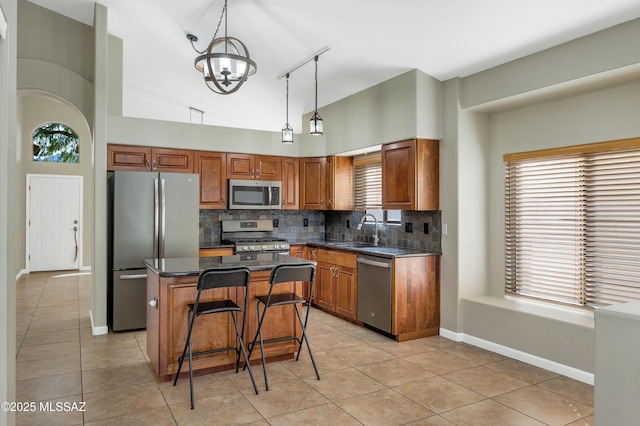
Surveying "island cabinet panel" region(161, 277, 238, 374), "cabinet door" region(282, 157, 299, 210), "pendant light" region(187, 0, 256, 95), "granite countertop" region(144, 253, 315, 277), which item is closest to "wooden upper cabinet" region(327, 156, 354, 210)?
"cabinet door" region(282, 157, 299, 210)

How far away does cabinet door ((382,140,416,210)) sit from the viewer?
4398 millimetres

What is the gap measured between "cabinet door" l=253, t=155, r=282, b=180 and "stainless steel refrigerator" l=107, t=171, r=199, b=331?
1223 mm

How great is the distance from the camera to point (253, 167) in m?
5.77

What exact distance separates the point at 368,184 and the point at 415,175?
1.39 metres

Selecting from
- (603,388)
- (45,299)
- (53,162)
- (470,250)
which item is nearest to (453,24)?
(470,250)

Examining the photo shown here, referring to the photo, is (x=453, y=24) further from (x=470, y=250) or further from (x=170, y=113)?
(x=170, y=113)

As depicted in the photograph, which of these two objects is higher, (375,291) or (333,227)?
(333,227)

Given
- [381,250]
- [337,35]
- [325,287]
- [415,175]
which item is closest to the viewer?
[337,35]

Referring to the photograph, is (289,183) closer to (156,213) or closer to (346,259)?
(346,259)

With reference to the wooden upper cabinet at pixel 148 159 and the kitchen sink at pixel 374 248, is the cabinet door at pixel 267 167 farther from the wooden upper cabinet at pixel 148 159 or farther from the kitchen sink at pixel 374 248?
the kitchen sink at pixel 374 248

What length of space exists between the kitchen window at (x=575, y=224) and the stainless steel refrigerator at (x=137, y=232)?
359cm

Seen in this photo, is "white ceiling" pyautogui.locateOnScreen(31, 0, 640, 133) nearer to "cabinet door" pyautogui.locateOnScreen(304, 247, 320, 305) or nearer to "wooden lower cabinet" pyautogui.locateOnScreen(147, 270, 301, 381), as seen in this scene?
"cabinet door" pyautogui.locateOnScreen(304, 247, 320, 305)

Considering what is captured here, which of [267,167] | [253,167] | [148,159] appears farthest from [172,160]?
[267,167]

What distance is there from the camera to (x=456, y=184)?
428 cm
